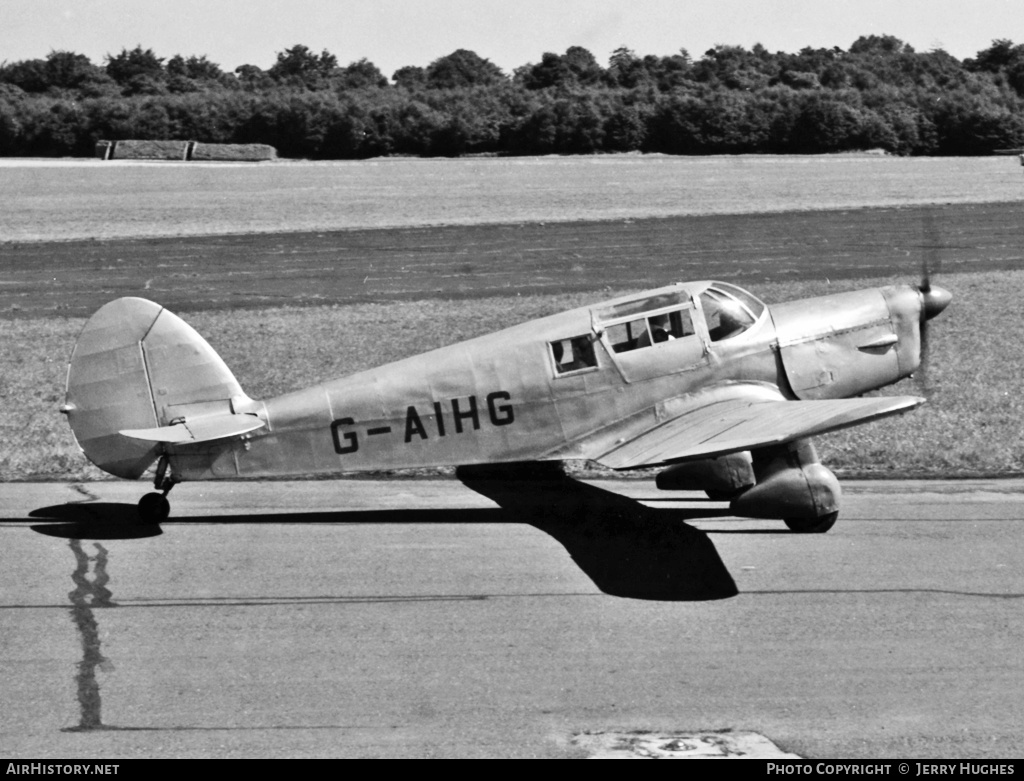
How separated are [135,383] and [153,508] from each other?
1.17m

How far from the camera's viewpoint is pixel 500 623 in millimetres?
9375

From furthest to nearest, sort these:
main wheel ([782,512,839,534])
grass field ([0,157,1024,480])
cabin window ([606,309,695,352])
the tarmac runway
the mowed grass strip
Result: 1. grass field ([0,157,1024,480])
2. the mowed grass strip
3. cabin window ([606,309,695,352])
4. main wheel ([782,512,839,534])
5. the tarmac runway

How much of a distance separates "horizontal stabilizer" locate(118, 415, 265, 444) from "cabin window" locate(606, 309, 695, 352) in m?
3.43

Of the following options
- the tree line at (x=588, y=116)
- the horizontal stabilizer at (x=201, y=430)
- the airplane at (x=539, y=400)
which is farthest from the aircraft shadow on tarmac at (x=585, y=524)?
the tree line at (x=588, y=116)

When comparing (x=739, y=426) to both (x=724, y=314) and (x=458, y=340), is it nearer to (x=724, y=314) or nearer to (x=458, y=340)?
(x=724, y=314)

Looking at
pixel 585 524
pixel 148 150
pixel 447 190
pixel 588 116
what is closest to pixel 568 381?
pixel 585 524

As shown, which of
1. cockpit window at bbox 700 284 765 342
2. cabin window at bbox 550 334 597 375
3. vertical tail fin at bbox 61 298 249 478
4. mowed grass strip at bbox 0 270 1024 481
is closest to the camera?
vertical tail fin at bbox 61 298 249 478

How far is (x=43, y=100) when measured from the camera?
347 ft

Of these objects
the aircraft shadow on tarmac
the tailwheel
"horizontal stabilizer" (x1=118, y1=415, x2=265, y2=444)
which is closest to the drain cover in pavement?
the aircraft shadow on tarmac

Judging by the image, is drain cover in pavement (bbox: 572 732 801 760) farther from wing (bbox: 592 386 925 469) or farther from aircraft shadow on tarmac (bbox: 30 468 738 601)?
wing (bbox: 592 386 925 469)

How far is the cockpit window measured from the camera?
488 inches

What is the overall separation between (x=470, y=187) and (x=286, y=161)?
93.7 feet

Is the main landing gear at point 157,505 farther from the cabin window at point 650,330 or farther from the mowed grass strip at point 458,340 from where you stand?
the cabin window at point 650,330

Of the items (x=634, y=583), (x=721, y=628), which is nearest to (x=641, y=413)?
(x=634, y=583)
